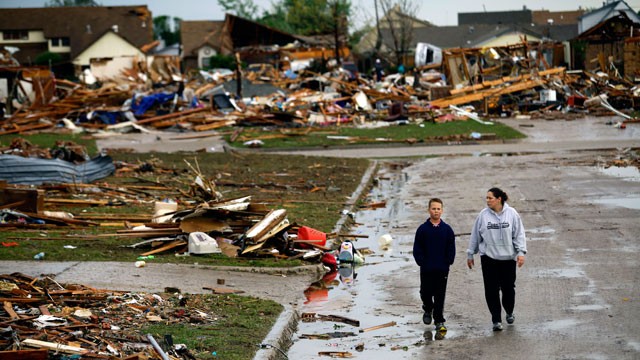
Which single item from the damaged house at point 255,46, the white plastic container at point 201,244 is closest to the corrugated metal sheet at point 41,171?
the white plastic container at point 201,244

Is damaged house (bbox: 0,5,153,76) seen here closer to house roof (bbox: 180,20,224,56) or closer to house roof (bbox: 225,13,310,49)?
house roof (bbox: 180,20,224,56)

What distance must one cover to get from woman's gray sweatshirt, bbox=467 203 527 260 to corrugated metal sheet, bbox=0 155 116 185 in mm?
13852

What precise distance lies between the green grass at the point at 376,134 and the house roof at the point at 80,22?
64.9 metres

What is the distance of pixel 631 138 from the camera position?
3434cm

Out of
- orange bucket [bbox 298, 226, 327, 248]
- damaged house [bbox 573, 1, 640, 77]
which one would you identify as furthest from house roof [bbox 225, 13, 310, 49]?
orange bucket [bbox 298, 226, 327, 248]

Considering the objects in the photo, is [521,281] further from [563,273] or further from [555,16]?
[555,16]

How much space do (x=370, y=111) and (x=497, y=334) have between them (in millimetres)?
38109

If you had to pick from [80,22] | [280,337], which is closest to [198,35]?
[80,22]

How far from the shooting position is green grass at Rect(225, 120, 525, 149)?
119 feet

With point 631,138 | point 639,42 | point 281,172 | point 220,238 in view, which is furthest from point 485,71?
point 220,238

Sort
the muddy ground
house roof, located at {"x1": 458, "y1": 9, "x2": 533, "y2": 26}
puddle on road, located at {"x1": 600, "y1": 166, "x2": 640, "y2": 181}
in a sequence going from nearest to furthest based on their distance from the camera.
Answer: the muddy ground
puddle on road, located at {"x1": 600, "y1": 166, "x2": 640, "y2": 181}
house roof, located at {"x1": 458, "y1": 9, "x2": 533, "y2": 26}

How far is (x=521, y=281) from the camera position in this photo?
13.0 meters

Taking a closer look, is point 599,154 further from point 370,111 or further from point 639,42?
point 639,42

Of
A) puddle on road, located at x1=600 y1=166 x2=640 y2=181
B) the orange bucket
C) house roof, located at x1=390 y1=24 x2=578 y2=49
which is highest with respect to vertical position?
house roof, located at x1=390 y1=24 x2=578 y2=49
